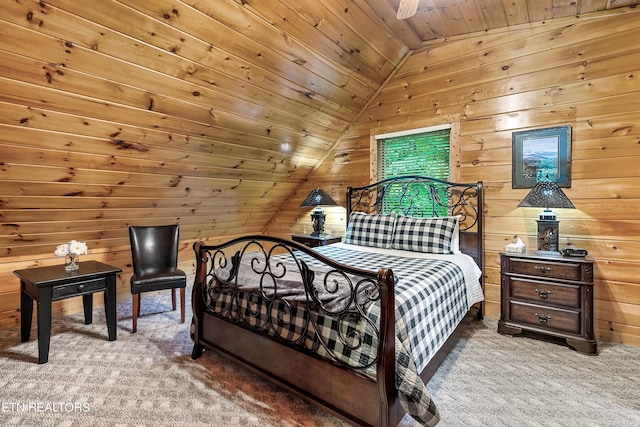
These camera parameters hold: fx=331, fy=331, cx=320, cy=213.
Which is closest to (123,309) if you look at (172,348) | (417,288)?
(172,348)

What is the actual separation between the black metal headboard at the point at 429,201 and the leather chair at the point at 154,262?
211cm

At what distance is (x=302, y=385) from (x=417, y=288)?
85 centimetres

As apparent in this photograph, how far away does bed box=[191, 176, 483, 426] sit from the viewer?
1517mm

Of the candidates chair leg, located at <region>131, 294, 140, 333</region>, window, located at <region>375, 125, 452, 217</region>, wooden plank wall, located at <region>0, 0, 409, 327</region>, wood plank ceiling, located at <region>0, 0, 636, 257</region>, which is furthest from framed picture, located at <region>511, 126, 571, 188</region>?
chair leg, located at <region>131, 294, 140, 333</region>

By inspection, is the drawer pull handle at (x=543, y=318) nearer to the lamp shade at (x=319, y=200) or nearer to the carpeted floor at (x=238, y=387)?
the carpeted floor at (x=238, y=387)

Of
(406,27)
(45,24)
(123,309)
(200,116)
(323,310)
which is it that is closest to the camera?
(323,310)

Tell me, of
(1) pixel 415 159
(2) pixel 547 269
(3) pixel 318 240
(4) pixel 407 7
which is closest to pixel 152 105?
(4) pixel 407 7

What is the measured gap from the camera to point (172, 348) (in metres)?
2.65

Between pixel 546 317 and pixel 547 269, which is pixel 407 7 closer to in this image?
pixel 547 269

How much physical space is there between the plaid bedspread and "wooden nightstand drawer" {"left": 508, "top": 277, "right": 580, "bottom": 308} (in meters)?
0.52

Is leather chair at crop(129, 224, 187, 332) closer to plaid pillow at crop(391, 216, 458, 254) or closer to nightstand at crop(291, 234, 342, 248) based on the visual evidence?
nightstand at crop(291, 234, 342, 248)

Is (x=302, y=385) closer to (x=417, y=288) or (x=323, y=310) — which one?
(x=323, y=310)

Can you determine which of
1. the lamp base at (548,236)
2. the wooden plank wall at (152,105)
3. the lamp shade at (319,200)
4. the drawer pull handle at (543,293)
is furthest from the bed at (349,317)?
the wooden plank wall at (152,105)

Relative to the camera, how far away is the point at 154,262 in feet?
11.4
